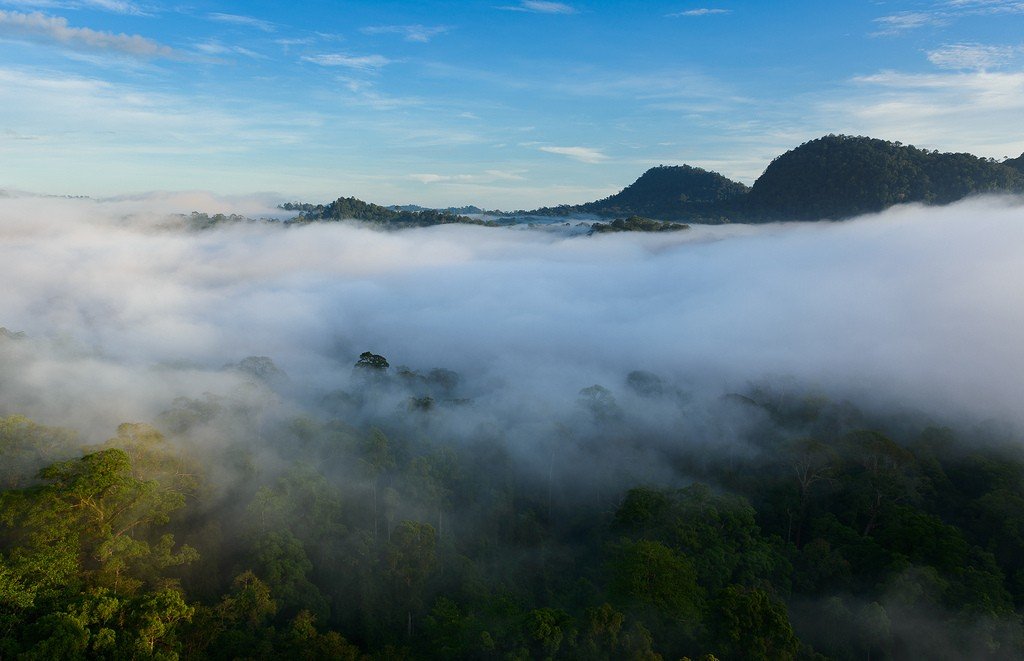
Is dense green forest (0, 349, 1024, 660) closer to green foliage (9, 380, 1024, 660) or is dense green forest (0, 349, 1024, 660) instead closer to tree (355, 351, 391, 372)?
green foliage (9, 380, 1024, 660)

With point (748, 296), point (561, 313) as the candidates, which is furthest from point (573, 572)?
point (748, 296)

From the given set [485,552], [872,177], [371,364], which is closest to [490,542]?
[485,552]

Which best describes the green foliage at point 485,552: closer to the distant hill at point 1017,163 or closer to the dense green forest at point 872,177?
the dense green forest at point 872,177

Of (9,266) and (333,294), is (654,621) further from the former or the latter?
(9,266)

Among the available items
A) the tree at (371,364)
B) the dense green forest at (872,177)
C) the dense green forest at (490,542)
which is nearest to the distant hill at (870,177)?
the dense green forest at (872,177)

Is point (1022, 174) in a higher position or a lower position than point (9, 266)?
higher

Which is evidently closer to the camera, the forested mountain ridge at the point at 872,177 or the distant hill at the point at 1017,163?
the forested mountain ridge at the point at 872,177
